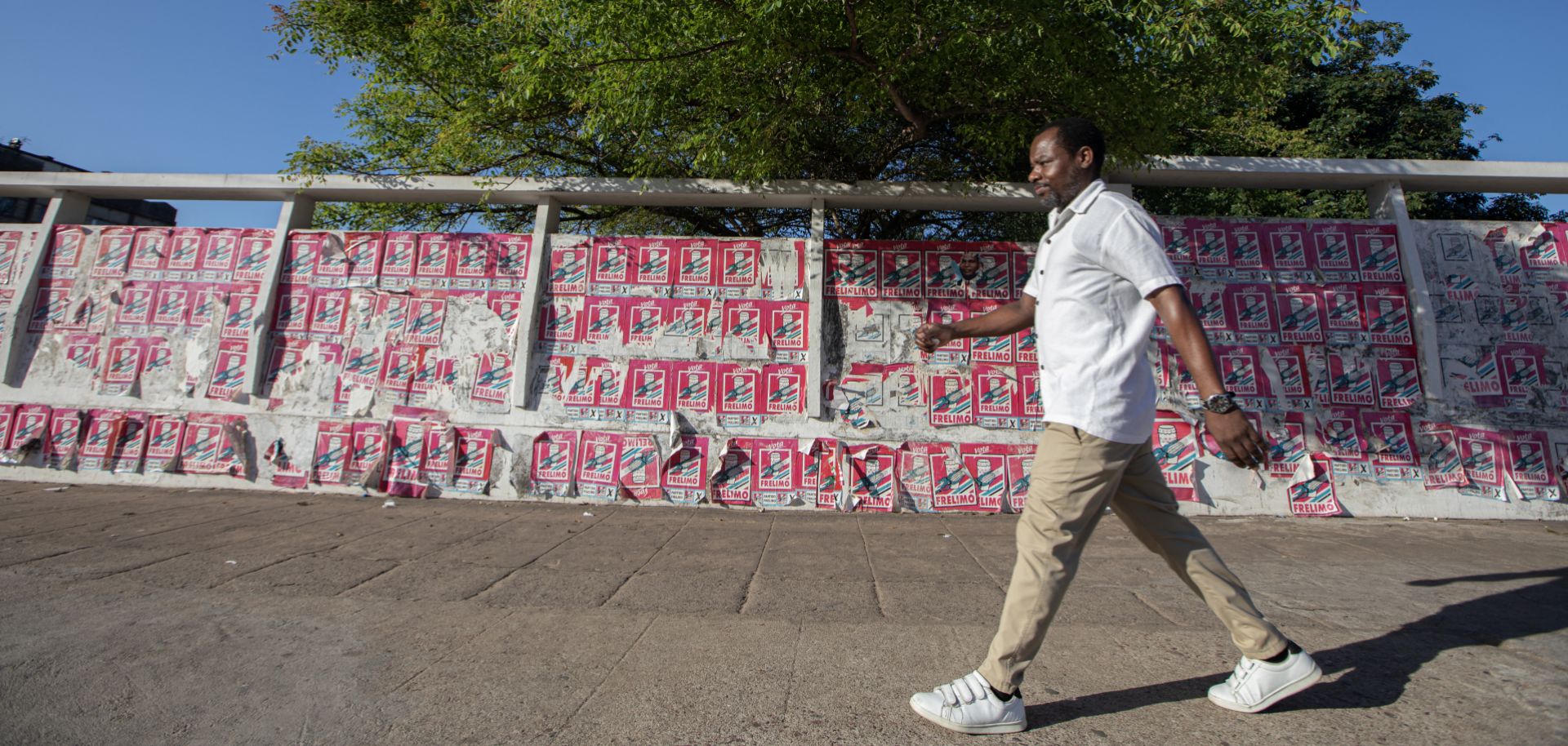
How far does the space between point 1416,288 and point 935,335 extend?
5280 millimetres

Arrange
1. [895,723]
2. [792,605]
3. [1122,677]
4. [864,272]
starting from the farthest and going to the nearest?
1. [864,272]
2. [792,605]
3. [1122,677]
4. [895,723]

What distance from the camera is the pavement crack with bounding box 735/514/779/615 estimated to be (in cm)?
319

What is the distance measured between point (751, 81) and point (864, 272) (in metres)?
1.72

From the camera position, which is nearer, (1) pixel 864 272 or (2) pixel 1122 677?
(2) pixel 1122 677

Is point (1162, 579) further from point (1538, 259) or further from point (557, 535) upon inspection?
point (1538, 259)

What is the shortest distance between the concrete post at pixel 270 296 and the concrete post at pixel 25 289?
7.27ft

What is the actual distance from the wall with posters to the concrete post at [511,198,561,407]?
0.12 feet

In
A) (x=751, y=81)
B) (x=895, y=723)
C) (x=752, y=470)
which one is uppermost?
(x=751, y=81)

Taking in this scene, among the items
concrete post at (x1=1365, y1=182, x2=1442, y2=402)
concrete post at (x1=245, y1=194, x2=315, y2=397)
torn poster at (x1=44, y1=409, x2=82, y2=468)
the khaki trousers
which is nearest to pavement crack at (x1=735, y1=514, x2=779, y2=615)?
the khaki trousers

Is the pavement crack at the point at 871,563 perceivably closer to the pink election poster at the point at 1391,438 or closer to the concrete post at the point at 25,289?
the pink election poster at the point at 1391,438

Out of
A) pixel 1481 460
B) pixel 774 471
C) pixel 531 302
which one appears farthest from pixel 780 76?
pixel 1481 460

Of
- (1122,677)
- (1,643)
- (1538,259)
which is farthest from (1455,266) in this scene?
(1,643)

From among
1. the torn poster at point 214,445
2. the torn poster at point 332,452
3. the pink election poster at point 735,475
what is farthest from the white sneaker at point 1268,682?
the torn poster at point 214,445

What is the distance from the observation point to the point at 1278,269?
574cm
